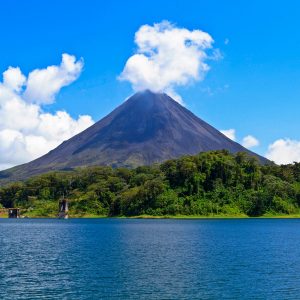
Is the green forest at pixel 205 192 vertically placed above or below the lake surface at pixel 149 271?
above

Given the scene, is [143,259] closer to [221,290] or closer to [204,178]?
[221,290]

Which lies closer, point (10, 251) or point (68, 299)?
point (68, 299)

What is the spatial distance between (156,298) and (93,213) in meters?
163

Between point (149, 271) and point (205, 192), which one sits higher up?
point (205, 192)

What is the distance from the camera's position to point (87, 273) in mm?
44438

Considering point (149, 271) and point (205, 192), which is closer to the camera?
point (149, 271)

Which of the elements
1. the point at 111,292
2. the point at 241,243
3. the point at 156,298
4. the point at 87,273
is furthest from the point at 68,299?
the point at 241,243

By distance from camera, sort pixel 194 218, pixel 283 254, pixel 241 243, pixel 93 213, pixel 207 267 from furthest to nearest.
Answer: pixel 93 213 < pixel 194 218 < pixel 241 243 < pixel 283 254 < pixel 207 267

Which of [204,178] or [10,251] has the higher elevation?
[204,178]

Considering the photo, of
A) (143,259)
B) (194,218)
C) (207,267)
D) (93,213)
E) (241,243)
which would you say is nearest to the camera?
(207,267)

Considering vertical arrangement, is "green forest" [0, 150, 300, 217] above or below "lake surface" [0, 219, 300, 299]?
above

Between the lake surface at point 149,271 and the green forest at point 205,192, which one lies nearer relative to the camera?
the lake surface at point 149,271

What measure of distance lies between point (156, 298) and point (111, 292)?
3.99 metres

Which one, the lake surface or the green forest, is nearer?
the lake surface
